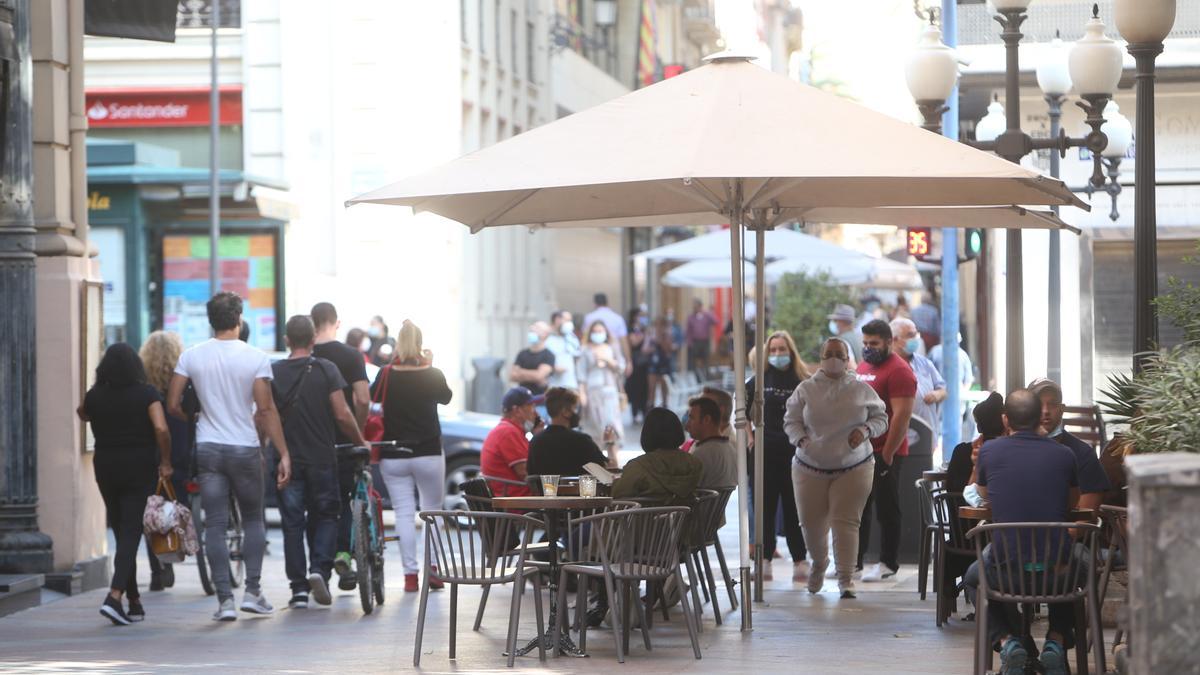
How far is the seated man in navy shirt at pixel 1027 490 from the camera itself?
8.70m

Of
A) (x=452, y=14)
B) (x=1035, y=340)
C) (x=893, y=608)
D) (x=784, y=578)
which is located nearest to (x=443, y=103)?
(x=452, y=14)

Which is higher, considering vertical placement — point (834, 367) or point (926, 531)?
point (834, 367)

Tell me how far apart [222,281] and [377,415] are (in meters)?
11.2

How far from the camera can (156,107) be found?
102 ft

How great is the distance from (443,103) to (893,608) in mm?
20966

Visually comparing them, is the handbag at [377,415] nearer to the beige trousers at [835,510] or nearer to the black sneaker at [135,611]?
the black sneaker at [135,611]

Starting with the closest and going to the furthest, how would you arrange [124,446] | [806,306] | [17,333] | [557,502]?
[557,502], [124,446], [17,333], [806,306]

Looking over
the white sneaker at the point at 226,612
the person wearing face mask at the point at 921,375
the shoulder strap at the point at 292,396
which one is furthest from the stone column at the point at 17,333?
the person wearing face mask at the point at 921,375

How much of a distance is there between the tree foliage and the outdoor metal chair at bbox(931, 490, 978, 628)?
1442cm

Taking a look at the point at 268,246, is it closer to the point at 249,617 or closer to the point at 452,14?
the point at 452,14

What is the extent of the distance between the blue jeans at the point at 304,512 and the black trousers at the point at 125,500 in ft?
2.89

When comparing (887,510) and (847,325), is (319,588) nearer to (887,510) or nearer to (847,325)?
(887,510)

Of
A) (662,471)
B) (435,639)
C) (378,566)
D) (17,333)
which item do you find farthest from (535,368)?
(662,471)

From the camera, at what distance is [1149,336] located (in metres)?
10.8
